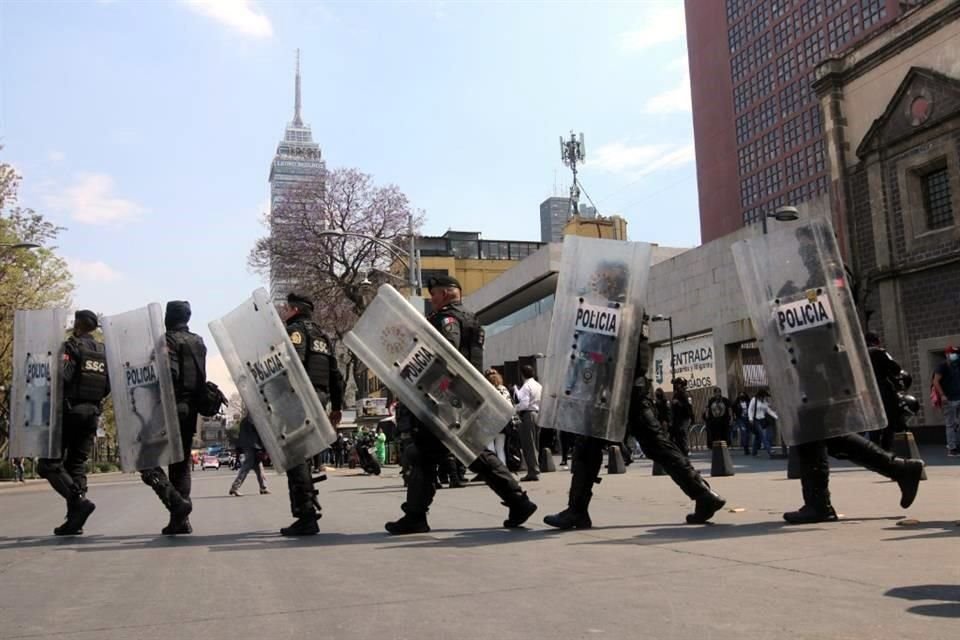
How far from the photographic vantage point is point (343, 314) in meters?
39.2

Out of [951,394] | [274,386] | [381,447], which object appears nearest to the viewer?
[274,386]

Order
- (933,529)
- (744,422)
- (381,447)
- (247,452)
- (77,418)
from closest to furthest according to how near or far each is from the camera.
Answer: (933,529)
(77,418)
(247,452)
(744,422)
(381,447)

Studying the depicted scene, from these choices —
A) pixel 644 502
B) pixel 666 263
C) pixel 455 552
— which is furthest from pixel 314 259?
pixel 455 552

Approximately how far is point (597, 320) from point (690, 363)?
75.3 ft

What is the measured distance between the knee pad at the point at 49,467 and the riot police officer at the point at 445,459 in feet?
8.70

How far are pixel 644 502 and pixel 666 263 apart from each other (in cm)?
2211

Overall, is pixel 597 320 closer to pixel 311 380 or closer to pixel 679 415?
pixel 311 380

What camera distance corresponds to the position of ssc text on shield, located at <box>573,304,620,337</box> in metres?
6.30

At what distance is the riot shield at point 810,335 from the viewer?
604 centimetres

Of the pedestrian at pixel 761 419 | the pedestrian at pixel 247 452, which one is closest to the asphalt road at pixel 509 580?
the pedestrian at pixel 247 452

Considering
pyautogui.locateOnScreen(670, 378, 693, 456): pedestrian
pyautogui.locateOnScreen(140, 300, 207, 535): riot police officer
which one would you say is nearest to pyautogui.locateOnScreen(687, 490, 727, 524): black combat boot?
pyautogui.locateOnScreen(140, 300, 207, 535): riot police officer

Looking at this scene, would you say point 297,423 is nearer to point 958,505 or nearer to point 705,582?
point 705,582

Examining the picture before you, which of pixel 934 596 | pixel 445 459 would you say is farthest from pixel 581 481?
pixel 934 596

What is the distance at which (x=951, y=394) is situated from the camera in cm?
1510
